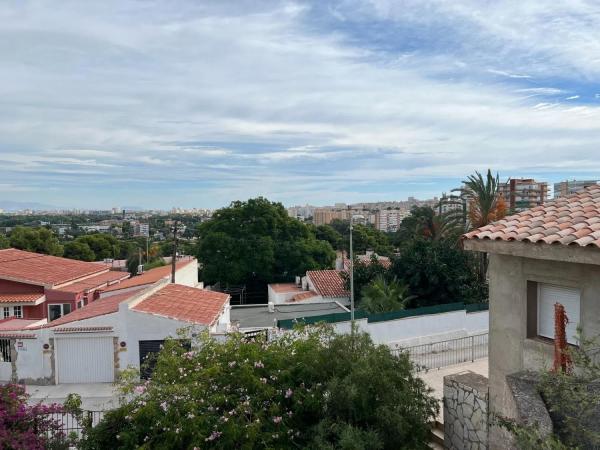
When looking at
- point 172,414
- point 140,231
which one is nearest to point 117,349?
point 172,414

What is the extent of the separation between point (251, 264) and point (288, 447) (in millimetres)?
33928

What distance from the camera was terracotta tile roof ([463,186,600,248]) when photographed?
6.78 m

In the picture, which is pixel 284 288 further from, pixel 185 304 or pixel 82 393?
pixel 82 393

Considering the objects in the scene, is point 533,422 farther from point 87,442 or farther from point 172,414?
point 87,442

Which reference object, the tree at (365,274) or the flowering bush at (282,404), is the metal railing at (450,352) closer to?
the tree at (365,274)

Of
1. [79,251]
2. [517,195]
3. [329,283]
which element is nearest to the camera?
[329,283]

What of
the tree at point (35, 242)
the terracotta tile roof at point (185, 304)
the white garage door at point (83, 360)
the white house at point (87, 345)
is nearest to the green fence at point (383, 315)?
the terracotta tile roof at point (185, 304)

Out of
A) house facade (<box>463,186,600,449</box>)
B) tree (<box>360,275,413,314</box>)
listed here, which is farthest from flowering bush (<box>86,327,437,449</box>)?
tree (<box>360,275,413,314</box>)

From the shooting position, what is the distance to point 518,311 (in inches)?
314

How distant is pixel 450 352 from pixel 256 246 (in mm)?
24613

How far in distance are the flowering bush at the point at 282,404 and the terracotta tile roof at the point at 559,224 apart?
2911 mm

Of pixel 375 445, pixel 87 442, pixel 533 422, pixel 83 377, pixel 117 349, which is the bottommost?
pixel 83 377

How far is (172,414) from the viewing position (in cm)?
771

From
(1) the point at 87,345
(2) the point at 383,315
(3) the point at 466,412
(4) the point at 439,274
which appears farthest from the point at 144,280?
(3) the point at 466,412
